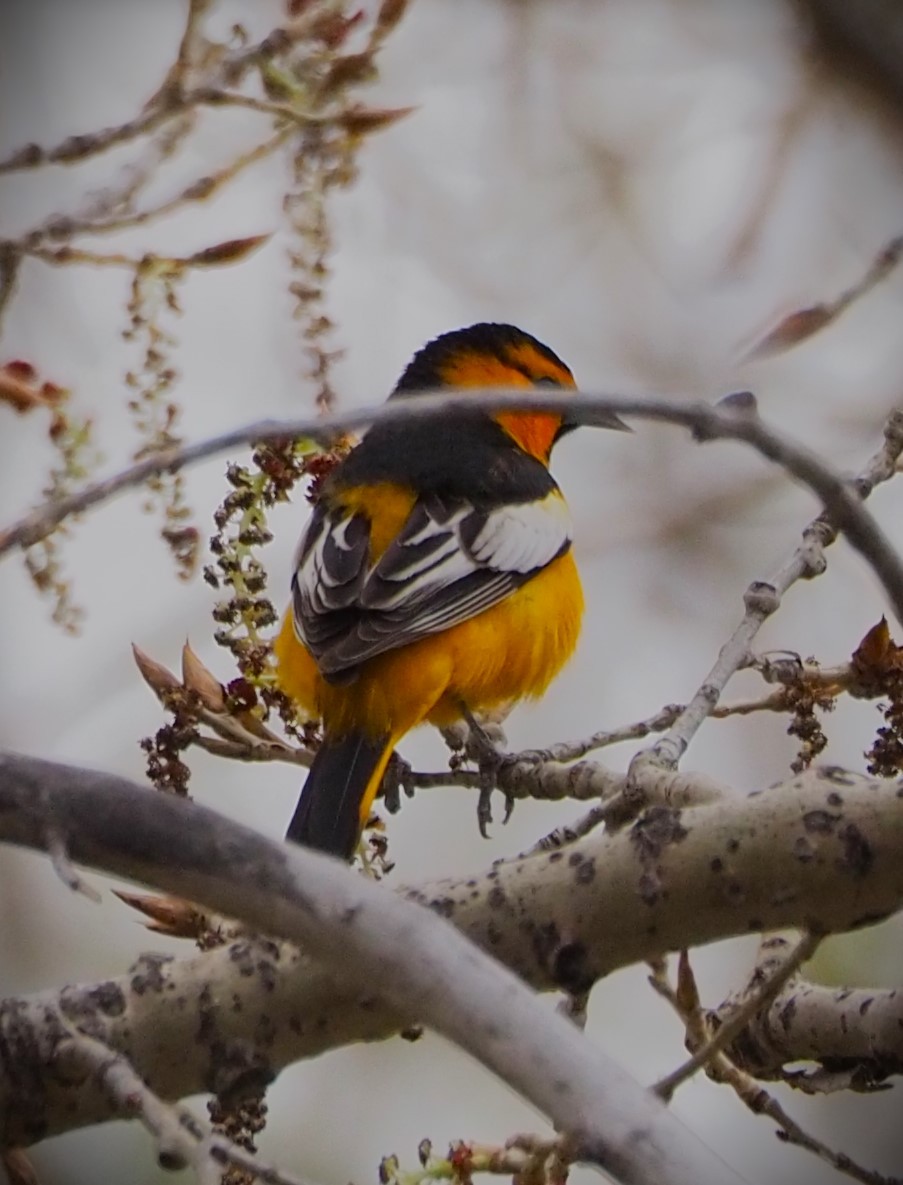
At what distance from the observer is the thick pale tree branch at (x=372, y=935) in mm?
1110

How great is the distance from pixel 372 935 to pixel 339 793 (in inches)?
66.5

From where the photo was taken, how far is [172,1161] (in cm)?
139

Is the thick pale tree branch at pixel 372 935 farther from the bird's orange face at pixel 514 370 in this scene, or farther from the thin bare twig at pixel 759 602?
the bird's orange face at pixel 514 370

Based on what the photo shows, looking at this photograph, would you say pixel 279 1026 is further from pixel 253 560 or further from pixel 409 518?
pixel 409 518

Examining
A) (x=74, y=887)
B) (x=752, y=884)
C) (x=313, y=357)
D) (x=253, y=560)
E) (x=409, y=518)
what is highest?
(x=409, y=518)

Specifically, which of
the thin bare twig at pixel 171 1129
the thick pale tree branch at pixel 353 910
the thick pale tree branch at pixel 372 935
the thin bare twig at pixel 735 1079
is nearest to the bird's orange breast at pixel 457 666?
the thin bare twig at pixel 735 1079

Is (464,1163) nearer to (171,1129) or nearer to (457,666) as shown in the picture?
(171,1129)

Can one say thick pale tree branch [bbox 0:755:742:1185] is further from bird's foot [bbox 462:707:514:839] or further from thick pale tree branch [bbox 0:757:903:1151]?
bird's foot [bbox 462:707:514:839]

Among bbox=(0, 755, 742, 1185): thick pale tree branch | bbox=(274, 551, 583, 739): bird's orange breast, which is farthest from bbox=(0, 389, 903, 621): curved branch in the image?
bbox=(274, 551, 583, 739): bird's orange breast

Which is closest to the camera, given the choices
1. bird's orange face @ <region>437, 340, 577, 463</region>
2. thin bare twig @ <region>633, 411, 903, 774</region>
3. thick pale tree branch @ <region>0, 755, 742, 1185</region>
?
thick pale tree branch @ <region>0, 755, 742, 1185</region>

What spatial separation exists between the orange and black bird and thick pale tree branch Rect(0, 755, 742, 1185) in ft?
4.60

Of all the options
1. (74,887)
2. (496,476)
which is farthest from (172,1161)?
(496,476)

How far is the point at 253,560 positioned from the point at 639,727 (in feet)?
2.51

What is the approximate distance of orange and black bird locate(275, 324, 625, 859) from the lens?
10.5 feet
